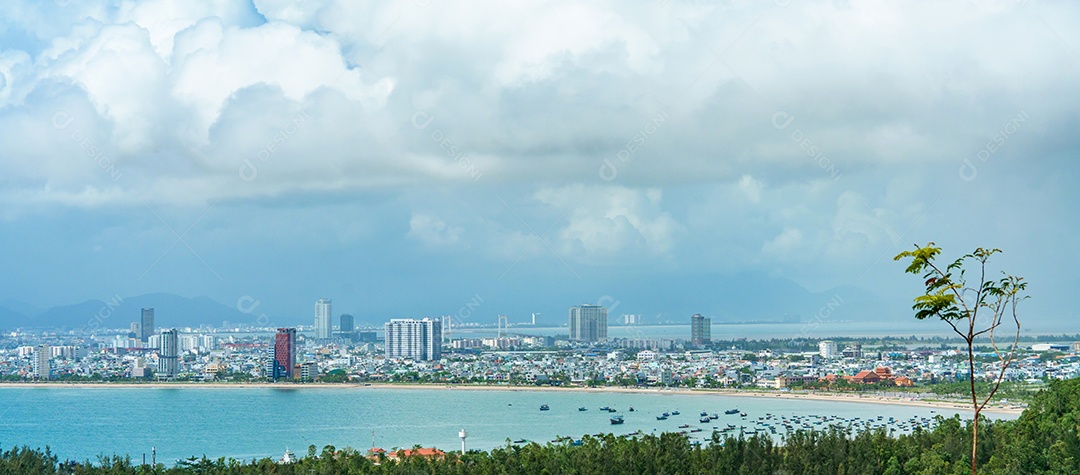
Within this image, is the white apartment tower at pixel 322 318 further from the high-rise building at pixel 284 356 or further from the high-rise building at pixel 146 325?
the high-rise building at pixel 284 356

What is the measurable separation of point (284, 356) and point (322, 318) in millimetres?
43286

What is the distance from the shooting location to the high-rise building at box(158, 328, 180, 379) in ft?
164

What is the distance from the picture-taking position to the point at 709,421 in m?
26.6

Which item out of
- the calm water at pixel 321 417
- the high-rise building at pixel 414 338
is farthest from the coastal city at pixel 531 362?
the calm water at pixel 321 417

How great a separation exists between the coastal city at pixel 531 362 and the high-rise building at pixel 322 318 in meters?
10.4

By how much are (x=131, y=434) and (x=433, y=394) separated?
13.6m

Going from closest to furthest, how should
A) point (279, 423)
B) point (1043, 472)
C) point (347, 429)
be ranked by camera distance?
1. point (1043, 472)
2. point (347, 429)
3. point (279, 423)

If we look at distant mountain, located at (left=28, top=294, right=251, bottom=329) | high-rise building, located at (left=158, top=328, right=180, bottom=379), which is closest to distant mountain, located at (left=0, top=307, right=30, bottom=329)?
distant mountain, located at (left=28, top=294, right=251, bottom=329)

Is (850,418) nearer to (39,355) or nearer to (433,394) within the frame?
(433,394)

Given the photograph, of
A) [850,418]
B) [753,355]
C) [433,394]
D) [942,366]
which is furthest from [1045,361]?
[433,394]

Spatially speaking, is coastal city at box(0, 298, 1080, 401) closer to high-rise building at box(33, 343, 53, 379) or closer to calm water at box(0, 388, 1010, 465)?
high-rise building at box(33, 343, 53, 379)

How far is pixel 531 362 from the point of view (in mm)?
55406

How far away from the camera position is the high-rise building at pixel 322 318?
90.2 meters

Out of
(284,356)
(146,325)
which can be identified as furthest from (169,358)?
(146,325)
